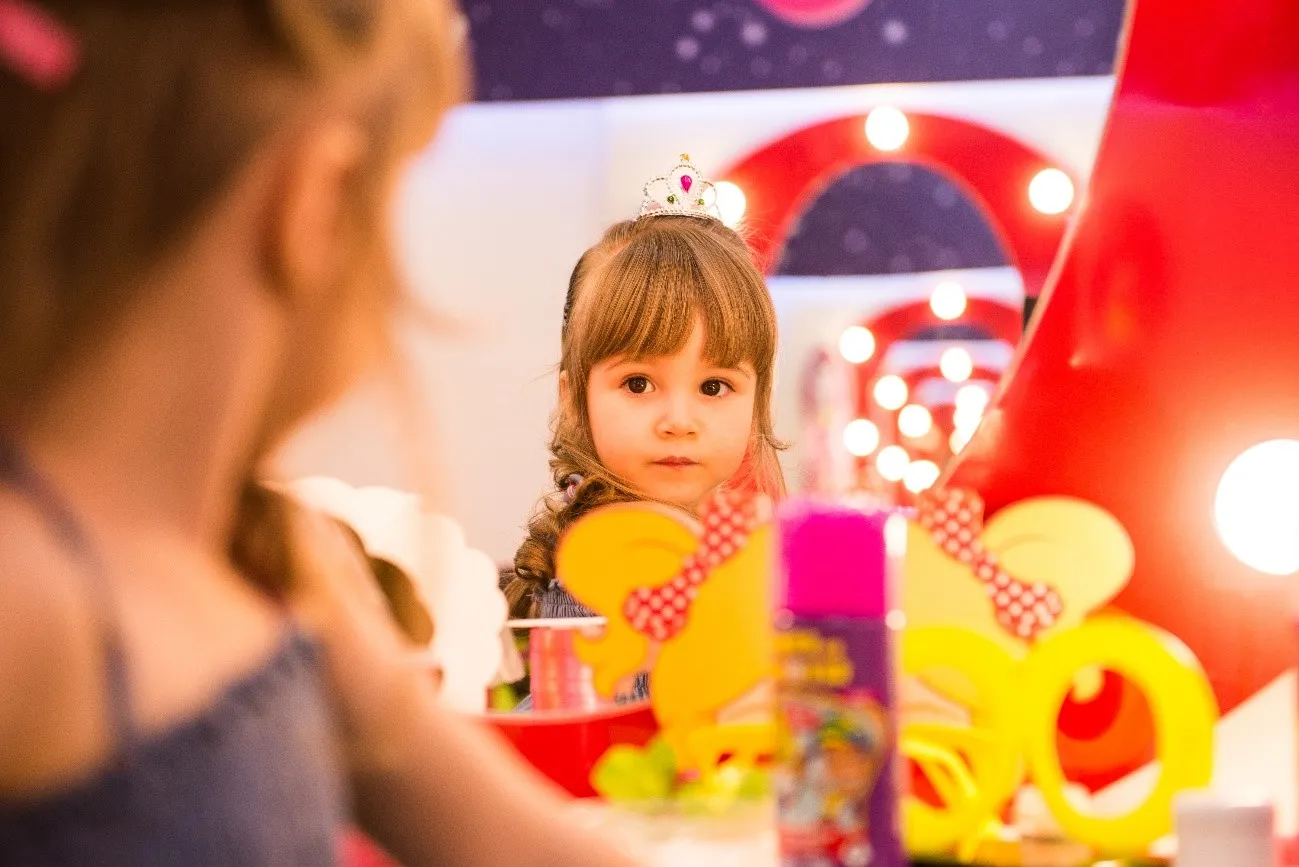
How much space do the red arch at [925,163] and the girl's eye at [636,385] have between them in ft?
0.52

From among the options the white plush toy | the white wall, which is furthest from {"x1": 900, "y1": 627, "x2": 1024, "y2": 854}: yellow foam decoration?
the white wall

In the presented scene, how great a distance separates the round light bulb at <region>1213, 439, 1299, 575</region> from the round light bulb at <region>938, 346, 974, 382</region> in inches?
39.6

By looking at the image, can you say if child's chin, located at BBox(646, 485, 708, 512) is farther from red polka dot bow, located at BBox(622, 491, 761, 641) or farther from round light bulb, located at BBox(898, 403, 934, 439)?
round light bulb, located at BBox(898, 403, 934, 439)

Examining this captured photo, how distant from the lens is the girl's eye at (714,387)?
4.40 feet

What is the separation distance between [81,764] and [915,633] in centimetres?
56

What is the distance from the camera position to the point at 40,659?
422 millimetres

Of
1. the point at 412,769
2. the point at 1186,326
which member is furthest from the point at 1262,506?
the point at 412,769

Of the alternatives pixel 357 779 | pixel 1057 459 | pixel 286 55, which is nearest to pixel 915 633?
pixel 1057 459

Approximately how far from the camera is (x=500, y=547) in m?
1.38

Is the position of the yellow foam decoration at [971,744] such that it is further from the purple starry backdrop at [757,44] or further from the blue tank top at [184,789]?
the purple starry backdrop at [757,44]

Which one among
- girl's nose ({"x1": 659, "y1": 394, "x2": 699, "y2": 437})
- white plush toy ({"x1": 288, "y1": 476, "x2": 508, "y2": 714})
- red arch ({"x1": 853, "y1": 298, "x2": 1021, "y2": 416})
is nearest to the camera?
white plush toy ({"x1": 288, "y1": 476, "x2": 508, "y2": 714})

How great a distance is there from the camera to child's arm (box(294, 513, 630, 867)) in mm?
619

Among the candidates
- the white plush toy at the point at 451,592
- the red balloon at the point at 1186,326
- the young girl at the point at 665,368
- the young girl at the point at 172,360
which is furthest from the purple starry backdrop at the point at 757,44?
the young girl at the point at 172,360

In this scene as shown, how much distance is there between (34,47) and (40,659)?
18cm
